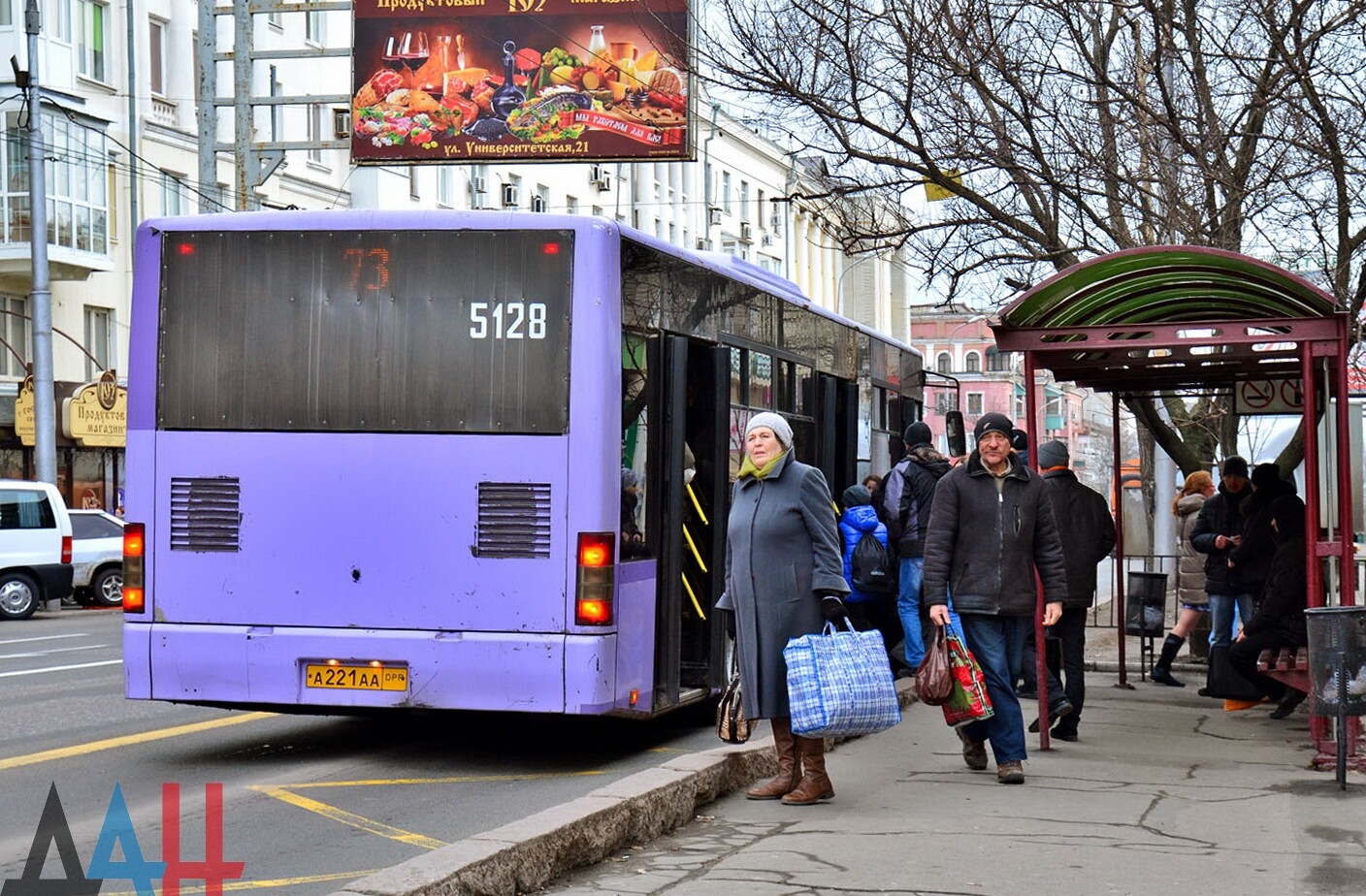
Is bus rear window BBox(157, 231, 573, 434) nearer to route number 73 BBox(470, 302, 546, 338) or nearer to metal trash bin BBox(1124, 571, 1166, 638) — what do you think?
route number 73 BBox(470, 302, 546, 338)

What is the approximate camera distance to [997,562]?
9.67 metres

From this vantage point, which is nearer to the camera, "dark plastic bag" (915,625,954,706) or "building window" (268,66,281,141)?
"dark plastic bag" (915,625,954,706)

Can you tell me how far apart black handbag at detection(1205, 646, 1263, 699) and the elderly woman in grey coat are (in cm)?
514

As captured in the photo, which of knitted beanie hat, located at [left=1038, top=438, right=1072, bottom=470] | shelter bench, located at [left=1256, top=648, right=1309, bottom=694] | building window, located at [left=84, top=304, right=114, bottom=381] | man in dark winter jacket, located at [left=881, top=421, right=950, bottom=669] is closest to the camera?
shelter bench, located at [left=1256, top=648, right=1309, bottom=694]

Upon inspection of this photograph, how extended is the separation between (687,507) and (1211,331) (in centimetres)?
312

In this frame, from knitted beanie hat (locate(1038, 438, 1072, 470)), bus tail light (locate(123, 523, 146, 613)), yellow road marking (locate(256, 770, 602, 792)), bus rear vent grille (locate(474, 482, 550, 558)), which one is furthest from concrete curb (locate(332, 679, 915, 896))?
knitted beanie hat (locate(1038, 438, 1072, 470))

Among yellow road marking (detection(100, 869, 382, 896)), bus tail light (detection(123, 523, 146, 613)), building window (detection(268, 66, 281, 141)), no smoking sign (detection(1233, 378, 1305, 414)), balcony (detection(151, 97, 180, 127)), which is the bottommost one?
yellow road marking (detection(100, 869, 382, 896))

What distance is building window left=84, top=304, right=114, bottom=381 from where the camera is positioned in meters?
36.8

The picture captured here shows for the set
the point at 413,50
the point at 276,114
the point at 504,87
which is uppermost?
the point at 276,114

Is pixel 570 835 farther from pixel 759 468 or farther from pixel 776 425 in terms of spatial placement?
pixel 776 425

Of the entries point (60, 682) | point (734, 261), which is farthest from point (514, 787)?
point (60, 682)

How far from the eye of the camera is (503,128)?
26.0 metres

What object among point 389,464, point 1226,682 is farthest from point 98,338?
point 389,464

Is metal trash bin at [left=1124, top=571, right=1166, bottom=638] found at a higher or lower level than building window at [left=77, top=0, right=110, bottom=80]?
lower
